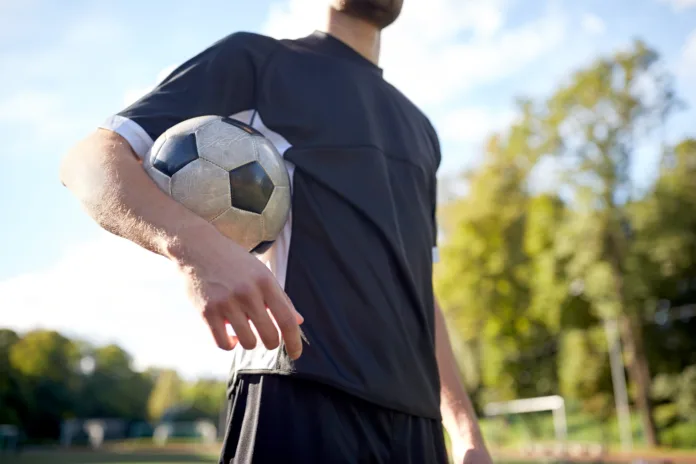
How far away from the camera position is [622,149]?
22.7m

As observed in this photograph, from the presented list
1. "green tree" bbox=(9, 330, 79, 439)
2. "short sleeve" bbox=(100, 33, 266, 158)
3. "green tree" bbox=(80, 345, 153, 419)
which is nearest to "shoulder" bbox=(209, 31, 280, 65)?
"short sleeve" bbox=(100, 33, 266, 158)

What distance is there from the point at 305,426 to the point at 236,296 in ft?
1.70

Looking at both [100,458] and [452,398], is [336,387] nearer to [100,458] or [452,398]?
[452,398]

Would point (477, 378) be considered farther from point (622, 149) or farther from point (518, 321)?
point (622, 149)

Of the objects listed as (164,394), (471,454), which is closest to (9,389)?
(164,394)

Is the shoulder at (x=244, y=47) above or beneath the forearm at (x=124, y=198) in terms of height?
above

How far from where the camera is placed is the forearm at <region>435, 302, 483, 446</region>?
183cm

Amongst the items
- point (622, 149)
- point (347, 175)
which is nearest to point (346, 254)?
point (347, 175)

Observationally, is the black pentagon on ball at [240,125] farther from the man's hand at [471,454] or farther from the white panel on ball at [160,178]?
the man's hand at [471,454]

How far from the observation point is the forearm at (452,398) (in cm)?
183

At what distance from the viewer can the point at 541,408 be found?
29203mm

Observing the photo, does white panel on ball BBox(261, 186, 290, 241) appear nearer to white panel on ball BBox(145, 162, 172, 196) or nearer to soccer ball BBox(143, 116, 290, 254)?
soccer ball BBox(143, 116, 290, 254)

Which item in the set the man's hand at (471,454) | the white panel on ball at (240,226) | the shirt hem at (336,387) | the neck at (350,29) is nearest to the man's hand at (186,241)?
the white panel on ball at (240,226)

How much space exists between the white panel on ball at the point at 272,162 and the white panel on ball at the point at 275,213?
2cm
